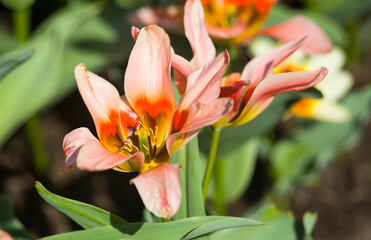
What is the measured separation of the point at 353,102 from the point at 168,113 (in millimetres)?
896

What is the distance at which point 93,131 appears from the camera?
60.4 inches

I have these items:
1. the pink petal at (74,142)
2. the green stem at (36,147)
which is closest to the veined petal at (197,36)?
the pink petal at (74,142)

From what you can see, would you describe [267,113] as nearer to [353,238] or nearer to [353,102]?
[353,102]

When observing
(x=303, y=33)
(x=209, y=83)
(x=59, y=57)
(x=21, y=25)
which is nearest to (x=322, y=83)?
(x=303, y=33)

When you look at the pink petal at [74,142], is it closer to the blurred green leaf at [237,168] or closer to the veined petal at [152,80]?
the veined petal at [152,80]

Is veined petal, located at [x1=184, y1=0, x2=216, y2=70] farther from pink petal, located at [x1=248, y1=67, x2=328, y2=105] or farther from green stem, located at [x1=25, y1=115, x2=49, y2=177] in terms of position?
green stem, located at [x1=25, y1=115, x2=49, y2=177]

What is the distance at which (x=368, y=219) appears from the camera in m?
1.49

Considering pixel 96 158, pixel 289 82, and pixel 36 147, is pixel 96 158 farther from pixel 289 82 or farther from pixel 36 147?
pixel 36 147

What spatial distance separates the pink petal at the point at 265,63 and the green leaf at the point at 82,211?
0.63ft

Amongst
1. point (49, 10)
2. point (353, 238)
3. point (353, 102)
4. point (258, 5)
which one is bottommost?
point (353, 238)

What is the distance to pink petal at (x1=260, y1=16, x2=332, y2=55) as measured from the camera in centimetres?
86

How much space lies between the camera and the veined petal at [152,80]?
1.71 ft

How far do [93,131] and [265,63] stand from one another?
3.34ft

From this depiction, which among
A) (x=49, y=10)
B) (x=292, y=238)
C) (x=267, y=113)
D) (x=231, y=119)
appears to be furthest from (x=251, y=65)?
(x=49, y=10)
